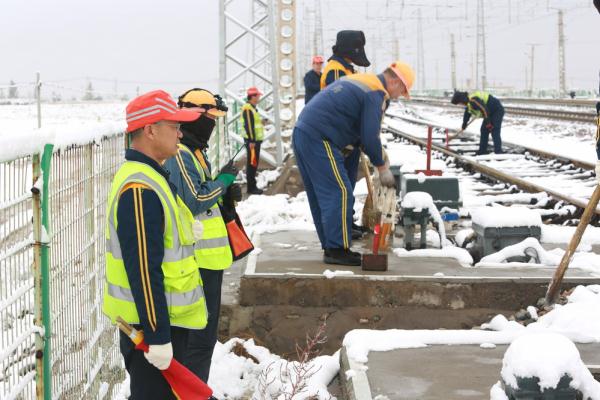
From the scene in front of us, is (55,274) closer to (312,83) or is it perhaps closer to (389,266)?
(389,266)

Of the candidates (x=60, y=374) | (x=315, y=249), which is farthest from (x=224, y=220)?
(x=315, y=249)

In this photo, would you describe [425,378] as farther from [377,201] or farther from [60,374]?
[377,201]

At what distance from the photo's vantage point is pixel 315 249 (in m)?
8.12

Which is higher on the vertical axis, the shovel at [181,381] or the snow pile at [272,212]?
the shovel at [181,381]

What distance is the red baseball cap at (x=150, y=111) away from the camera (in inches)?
134

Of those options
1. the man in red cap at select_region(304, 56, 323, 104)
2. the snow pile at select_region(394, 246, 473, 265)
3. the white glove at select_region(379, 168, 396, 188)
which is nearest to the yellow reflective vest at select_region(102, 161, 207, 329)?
the white glove at select_region(379, 168, 396, 188)

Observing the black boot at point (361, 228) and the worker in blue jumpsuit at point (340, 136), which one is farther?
the black boot at point (361, 228)

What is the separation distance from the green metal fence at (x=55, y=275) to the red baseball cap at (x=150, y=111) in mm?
434

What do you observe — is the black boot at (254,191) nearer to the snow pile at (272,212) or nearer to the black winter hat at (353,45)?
the snow pile at (272,212)

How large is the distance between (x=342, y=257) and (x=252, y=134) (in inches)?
353

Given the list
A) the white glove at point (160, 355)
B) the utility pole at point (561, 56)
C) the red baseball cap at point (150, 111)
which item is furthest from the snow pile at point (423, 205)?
the utility pole at point (561, 56)

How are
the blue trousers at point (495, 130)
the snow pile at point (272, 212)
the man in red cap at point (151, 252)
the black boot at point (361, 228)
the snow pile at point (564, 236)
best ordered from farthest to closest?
the blue trousers at point (495, 130) < the snow pile at point (272, 212) < the black boot at point (361, 228) < the snow pile at point (564, 236) < the man in red cap at point (151, 252)

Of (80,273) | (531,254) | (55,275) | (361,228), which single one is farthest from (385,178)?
(55,275)

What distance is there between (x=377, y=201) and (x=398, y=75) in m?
1.72
